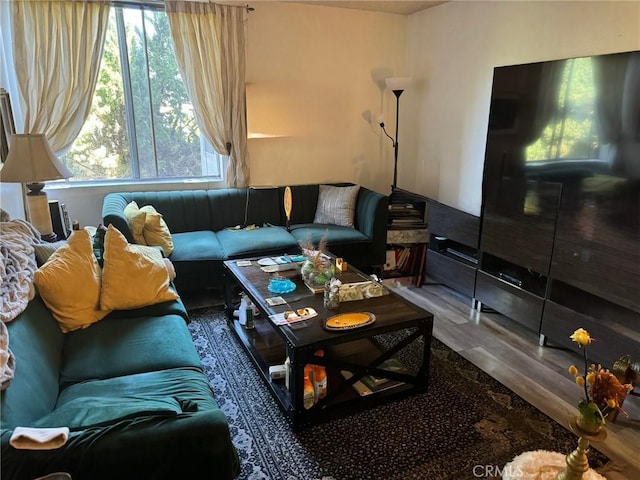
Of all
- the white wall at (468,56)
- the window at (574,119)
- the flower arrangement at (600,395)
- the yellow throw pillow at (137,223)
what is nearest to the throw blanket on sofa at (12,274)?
the yellow throw pillow at (137,223)

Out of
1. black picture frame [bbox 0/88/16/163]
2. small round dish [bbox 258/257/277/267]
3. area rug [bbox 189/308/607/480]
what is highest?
black picture frame [bbox 0/88/16/163]

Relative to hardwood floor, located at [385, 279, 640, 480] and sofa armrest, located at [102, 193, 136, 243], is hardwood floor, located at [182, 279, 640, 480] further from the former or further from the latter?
sofa armrest, located at [102, 193, 136, 243]

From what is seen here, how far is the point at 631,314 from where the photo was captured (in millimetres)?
2479

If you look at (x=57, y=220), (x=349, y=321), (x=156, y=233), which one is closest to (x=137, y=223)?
(x=156, y=233)

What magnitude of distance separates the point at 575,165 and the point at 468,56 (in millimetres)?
1565

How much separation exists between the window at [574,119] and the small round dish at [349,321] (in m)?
1.58

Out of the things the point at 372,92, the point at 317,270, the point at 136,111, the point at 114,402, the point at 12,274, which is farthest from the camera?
the point at 372,92

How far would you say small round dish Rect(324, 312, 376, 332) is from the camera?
80.4 inches

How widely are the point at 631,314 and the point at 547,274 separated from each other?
0.49m

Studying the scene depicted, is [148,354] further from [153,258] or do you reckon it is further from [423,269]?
[423,269]

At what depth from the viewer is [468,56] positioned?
3635mm

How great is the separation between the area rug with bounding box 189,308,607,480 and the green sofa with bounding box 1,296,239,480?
456 mm

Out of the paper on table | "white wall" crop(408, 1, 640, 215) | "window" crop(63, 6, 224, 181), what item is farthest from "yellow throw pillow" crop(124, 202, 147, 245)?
"white wall" crop(408, 1, 640, 215)

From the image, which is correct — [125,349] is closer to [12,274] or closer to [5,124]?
[12,274]
